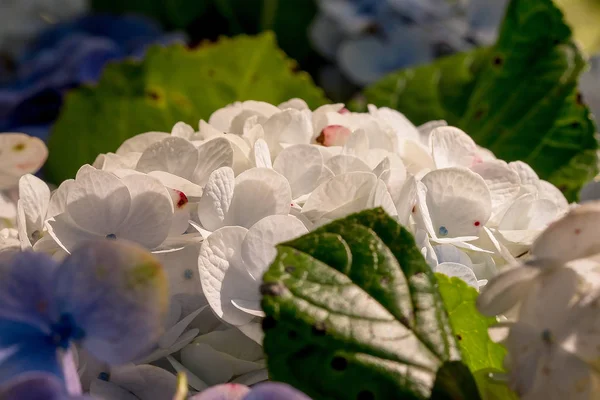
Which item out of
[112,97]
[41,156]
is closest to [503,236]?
[41,156]

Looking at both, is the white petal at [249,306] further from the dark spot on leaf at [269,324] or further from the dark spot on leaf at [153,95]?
the dark spot on leaf at [153,95]

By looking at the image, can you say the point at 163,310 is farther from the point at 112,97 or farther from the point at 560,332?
the point at 112,97

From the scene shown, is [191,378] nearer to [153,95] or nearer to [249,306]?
[249,306]

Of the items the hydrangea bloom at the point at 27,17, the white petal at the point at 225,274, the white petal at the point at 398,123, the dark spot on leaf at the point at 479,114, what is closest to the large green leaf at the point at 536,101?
the dark spot on leaf at the point at 479,114

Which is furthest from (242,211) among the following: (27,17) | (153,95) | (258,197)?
(27,17)

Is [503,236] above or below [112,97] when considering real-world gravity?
above

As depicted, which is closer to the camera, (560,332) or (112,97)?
(560,332)
